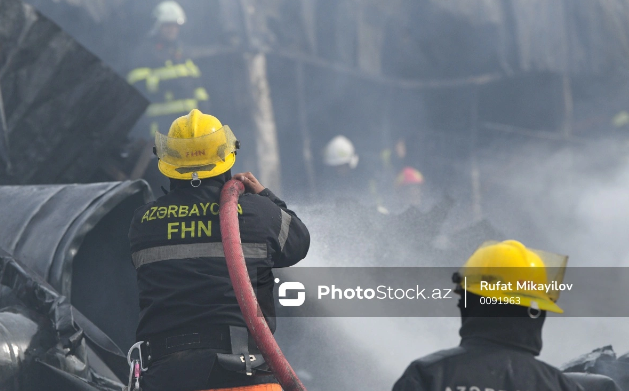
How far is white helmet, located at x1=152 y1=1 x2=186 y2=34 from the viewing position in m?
10.7

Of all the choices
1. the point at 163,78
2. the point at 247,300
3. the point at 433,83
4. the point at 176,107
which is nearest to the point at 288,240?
the point at 247,300

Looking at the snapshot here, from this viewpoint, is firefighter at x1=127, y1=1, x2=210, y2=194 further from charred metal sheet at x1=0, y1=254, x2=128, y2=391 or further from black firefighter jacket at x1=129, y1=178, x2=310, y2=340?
black firefighter jacket at x1=129, y1=178, x2=310, y2=340

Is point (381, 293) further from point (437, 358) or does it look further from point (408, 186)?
point (408, 186)

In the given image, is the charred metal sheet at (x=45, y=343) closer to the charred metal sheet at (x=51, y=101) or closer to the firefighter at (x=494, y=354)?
the charred metal sheet at (x=51, y=101)

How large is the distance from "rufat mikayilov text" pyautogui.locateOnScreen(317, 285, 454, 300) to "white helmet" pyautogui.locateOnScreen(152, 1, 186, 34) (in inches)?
254

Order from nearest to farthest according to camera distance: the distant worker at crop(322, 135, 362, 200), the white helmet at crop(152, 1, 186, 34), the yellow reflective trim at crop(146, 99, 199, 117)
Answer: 1. the yellow reflective trim at crop(146, 99, 199, 117)
2. the white helmet at crop(152, 1, 186, 34)
3. the distant worker at crop(322, 135, 362, 200)

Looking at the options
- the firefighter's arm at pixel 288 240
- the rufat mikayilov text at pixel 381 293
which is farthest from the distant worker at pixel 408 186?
the firefighter's arm at pixel 288 240

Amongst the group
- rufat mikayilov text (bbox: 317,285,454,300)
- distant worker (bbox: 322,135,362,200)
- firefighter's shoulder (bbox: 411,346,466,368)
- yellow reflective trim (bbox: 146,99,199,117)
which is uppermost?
distant worker (bbox: 322,135,362,200)

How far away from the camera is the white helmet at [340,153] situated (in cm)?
1127

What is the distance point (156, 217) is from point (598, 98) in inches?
424

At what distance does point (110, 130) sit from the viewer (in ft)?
20.1

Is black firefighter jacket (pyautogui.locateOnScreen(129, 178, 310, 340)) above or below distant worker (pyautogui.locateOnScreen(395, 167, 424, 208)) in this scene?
below

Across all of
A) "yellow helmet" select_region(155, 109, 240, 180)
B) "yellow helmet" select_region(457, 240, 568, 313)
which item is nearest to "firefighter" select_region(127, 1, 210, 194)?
"yellow helmet" select_region(155, 109, 240, 180)

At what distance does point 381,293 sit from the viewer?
527cm
